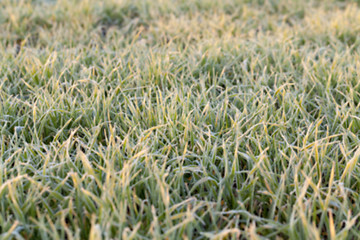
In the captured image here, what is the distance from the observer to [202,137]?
138cm

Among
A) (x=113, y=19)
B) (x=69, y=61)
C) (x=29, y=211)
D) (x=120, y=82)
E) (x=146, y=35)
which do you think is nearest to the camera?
(x=29, y=211)

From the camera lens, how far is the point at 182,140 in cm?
143

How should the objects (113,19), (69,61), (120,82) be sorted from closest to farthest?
(120,82) → (69,61) → (113,19)

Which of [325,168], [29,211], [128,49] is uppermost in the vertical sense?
[128,49]

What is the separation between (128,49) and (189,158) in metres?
1.23

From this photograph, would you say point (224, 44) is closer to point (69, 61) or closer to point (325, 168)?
point (69, 61)

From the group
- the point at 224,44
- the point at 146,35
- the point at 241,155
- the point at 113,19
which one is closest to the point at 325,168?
the point at 241,155

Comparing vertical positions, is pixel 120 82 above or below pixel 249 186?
above

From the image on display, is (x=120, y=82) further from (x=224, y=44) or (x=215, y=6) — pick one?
(x=215, y=6)

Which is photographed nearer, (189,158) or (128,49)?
(189,158)

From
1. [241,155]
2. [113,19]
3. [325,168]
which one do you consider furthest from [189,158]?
[113,19]

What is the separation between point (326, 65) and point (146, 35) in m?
1.44

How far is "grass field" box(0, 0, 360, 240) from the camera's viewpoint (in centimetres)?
105

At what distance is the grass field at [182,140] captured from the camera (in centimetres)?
105
